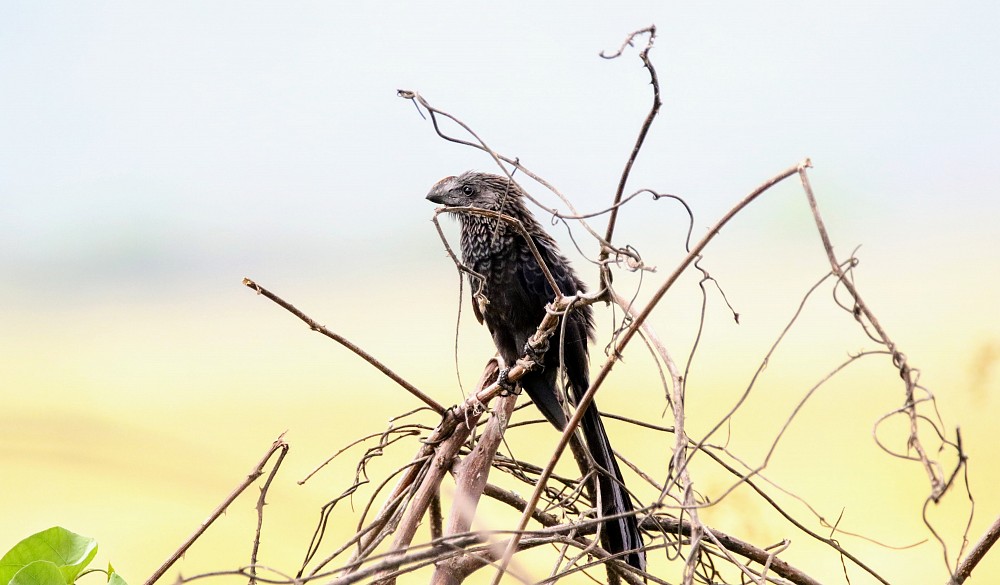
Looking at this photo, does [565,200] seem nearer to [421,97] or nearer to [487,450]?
[421,97]

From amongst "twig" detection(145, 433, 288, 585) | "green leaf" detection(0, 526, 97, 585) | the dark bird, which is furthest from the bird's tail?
"green leaf" detection(0, 526, 97, 585)

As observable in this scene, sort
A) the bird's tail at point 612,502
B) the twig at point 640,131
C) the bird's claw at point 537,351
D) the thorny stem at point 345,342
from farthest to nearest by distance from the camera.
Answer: the bird's claw at point 537,351 → the bird's tail at point 612,502 → the thorny stem at point 345,342 → the twig at point 640,131

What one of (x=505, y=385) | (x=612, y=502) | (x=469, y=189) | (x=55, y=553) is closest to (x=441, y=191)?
(x=469, y=189)

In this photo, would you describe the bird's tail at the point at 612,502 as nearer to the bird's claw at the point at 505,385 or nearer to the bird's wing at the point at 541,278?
the bird's claw at the point at 505,385

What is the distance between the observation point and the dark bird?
165 centimetres

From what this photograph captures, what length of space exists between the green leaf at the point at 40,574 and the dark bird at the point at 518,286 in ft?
2.70

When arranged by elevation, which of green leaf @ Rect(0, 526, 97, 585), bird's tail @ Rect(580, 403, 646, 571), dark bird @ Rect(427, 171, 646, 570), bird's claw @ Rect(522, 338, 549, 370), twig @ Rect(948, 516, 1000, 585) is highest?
dark bird @ Rect(427, 171, 646, 570)

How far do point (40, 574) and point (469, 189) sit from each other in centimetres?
115

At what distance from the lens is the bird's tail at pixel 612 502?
1251mm

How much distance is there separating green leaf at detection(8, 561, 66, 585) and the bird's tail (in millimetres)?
743

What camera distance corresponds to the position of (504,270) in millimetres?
1782

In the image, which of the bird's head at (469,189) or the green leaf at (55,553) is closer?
the green leaf at (55,553)

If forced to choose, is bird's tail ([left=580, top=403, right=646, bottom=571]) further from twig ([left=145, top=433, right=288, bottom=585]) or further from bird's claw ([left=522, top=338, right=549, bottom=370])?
twig ([left=145, top=433, right=288, bottom=585])

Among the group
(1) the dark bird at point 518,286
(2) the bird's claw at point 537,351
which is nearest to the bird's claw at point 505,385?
(2) the bird's claw at point 537,351
